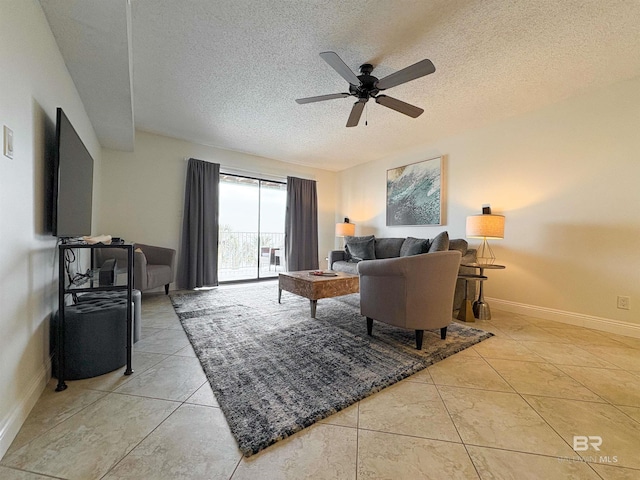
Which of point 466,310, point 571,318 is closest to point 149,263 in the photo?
point 466,310

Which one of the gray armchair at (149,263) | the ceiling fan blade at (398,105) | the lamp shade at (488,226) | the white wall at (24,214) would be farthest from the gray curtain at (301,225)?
the white wall at (24,214)

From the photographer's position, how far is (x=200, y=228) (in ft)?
13.9

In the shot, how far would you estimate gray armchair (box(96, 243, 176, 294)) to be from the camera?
3102 millimetres

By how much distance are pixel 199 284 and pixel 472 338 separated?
3.83m

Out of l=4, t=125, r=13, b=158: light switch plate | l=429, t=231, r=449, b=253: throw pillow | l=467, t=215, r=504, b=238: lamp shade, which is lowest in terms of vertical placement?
l=429, t=231, r=449, b=253: throw pillow

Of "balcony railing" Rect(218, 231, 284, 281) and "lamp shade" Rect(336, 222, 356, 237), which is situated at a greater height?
"lamp shade" Rect(336, 222, 356, 237)

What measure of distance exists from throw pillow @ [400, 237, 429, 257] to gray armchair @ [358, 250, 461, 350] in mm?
1843

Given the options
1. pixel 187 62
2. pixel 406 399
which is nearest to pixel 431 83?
pixel 187 62

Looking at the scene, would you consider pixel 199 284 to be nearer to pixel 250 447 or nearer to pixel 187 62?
pixel 187 62

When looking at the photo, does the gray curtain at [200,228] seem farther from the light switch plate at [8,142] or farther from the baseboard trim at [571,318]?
the baseboard trim at [571,318]

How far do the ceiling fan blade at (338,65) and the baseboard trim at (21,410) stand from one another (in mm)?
2546

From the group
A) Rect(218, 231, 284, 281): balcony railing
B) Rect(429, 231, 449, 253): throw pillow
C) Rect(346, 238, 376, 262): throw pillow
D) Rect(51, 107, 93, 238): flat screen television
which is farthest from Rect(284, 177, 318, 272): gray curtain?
Rect(51, 107, 93, 238): flat screen television

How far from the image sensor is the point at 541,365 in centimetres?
185

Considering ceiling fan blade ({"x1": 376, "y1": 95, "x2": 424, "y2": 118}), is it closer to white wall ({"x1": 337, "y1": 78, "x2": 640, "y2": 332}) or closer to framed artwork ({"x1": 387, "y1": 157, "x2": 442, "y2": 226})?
white wall ({"x1": 337, "y1": 78, "x2": 640, "y2": 332})
